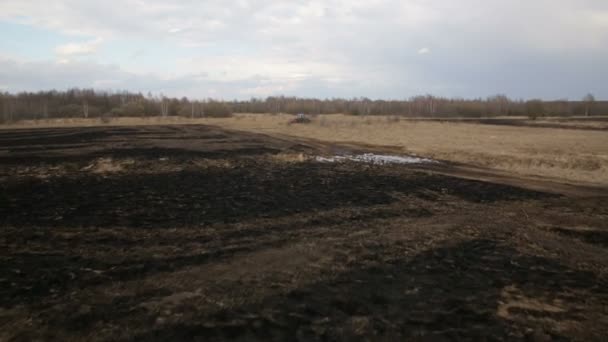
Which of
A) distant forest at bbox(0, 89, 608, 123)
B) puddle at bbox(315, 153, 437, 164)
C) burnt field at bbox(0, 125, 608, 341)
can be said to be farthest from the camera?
distant forest at bbox(0, 89, 608, 123)

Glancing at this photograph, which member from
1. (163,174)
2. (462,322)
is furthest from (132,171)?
(462,322)

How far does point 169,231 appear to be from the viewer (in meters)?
8.22

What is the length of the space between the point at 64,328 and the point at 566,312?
19.3 ft

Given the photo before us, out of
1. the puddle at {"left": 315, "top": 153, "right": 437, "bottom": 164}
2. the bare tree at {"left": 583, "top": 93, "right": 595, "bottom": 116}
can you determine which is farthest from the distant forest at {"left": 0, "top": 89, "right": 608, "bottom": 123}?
the puddle at {"left": 315, "top": 153, "right": 437, "bottom": 164}

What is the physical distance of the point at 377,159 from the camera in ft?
69.7

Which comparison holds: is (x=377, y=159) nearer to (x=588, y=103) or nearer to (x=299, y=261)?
(x=299, y=261)

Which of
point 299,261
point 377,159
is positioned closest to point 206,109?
point 377,159

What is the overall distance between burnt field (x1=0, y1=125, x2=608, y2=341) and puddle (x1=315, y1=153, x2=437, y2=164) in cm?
654

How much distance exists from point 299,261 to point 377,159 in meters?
15.3

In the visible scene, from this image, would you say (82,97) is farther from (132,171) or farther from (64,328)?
(64,328)

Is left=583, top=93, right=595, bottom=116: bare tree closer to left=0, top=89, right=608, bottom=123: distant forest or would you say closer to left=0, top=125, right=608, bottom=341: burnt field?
left=0, top=89, right=608, bottom=123: distant forest

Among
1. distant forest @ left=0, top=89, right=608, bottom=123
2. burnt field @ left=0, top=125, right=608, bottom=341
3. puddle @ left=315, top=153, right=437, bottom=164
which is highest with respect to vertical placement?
distant forest @ left=0, top=89, right=608, bottom=123

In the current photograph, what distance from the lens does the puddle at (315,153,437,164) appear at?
20.2m

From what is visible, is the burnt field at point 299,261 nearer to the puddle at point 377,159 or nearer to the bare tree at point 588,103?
the puddle at point 377,159
